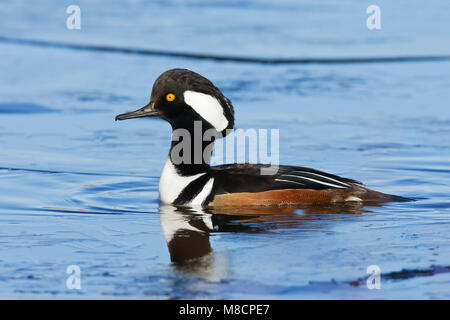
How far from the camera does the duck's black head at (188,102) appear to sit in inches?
319

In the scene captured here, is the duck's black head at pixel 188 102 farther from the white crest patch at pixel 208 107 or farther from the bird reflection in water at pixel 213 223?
the bird reflection in water at pixel 213 223

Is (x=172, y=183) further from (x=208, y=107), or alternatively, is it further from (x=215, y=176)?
(x=208, y=107)

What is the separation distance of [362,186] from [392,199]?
0.43 m

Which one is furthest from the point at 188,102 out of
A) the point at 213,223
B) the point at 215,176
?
the point at 213,223

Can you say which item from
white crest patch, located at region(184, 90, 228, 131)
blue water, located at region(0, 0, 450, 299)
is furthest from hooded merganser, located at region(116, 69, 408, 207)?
blue water, located at region(0, 0, 450, 299)

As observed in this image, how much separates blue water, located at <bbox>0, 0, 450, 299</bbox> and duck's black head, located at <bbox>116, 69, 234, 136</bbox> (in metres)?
0.82

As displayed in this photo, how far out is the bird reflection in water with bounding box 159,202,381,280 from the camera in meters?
6.40

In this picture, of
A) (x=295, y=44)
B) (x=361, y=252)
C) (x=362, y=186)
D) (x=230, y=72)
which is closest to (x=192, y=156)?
(x=362, y=186)

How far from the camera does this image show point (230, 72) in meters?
14.1

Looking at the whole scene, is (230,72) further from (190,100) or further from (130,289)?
(130,289)

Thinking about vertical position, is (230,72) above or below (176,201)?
above

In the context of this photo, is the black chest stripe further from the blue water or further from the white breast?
the blue water

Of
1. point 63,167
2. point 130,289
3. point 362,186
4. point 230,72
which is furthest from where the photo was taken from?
point 230,72

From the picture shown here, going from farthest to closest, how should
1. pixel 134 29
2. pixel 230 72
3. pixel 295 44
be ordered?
pixel 134 29 < pixel 295 44 < pixel 230 72
